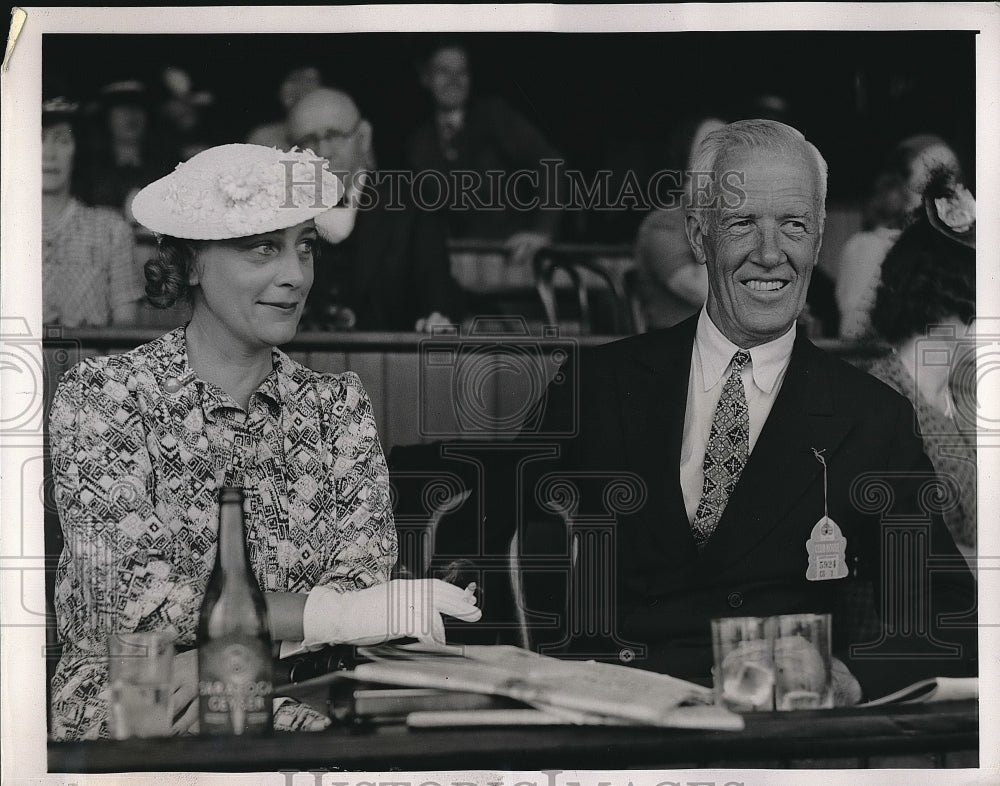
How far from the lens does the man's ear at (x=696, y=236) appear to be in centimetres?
344

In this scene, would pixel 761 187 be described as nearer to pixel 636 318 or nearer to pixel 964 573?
pixel 636 318

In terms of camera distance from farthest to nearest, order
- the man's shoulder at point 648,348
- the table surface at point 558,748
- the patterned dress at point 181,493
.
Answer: the man's shoulder at point 648,348 → the patterned dress at point 181,493 → the table surface at point 558,748

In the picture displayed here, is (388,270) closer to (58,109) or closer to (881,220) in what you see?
(58,109)

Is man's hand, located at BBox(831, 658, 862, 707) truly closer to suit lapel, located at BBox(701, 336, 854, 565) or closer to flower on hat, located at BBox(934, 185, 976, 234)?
suit lapel, located at BBox(701, 336, 854, 565)

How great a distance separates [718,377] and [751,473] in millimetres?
285

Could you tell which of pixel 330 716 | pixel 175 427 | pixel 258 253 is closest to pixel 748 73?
pixel 258 253

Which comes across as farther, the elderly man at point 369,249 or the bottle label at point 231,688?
the elderly man at point 369,249

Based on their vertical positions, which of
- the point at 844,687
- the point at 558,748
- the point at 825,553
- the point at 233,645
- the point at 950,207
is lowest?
the point at 558,748

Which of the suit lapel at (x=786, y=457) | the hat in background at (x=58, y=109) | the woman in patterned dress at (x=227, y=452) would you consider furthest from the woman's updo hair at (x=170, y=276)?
the suit lapel at (x=786, y=457)

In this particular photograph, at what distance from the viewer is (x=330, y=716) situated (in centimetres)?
332

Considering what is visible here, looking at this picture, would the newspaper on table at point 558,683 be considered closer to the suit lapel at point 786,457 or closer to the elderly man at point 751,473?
the elderly man at point 751,473

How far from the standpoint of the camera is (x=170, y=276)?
3.42 metres

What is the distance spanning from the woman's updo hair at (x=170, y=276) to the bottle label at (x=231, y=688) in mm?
942

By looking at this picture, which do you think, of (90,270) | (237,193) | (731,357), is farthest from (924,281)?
(90,270)
